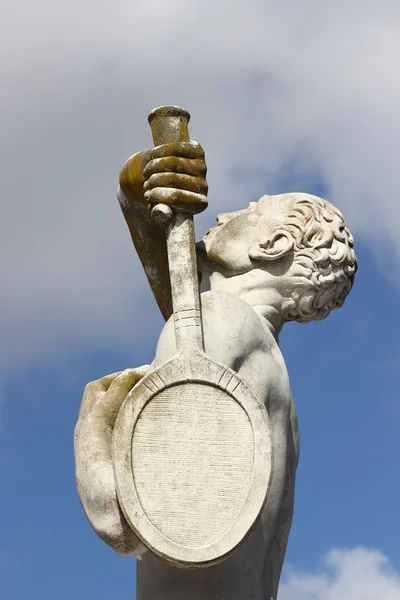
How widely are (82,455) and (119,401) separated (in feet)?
1.74

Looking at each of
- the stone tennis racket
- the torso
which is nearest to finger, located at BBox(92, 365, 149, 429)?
the torso

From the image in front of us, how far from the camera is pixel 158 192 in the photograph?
364 inches

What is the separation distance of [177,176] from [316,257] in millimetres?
1210

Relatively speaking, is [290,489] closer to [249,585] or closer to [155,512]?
[249,585]

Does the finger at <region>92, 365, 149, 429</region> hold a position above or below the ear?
below

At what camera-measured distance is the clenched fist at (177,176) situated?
30.2ft

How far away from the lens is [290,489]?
9742mm

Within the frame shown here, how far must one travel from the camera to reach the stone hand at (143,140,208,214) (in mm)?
9203

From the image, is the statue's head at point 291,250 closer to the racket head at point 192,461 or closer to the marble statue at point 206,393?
the marble statue at point 206,393

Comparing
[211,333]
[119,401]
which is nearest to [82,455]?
[119,401]

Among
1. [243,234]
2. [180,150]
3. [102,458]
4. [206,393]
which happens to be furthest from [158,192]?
[102,458]

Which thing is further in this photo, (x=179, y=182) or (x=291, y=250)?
(x=291, y=250)

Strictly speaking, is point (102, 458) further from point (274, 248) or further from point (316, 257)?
point (316, 257)

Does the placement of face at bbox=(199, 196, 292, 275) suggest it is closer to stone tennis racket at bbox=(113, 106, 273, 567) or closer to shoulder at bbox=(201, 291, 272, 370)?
shoulder at bbox=(201, 291, 272, 370)
